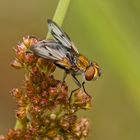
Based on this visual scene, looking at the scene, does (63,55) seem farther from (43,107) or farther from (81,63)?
(43,107)

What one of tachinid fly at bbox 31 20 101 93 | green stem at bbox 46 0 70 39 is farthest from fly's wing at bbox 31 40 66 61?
green stem at bbox 46 0 70 39

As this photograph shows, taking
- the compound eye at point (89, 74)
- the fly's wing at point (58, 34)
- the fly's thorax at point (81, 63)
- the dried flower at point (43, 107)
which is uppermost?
the fly's wing at point (58, 34)

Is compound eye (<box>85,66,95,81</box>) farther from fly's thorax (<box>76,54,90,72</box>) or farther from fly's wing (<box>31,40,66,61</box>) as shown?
fly's wing (<box>31,40,66,61</box>)

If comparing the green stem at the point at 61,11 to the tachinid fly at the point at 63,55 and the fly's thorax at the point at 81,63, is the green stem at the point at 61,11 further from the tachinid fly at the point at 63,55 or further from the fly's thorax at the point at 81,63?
the fly's thorax at the point at 81,63

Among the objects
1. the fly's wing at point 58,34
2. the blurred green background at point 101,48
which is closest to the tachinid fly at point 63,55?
the fly's wing at point 58,34

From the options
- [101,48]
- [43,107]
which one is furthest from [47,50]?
[101,48]

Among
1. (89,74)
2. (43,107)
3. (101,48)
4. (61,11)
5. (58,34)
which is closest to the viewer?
(61,11)
